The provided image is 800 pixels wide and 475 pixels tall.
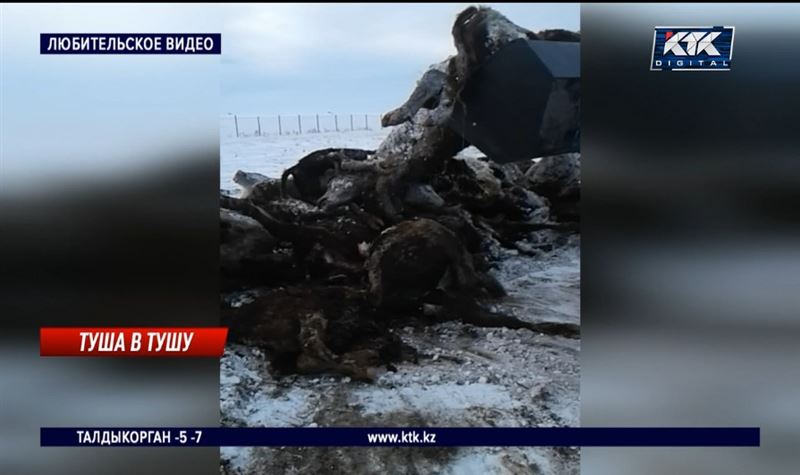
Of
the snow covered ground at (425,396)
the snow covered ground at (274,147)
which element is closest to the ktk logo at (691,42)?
the snow covered ground at (425,396)

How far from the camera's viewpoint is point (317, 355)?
2.08m

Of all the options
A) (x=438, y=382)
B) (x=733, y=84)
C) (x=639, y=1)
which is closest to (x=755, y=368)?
(x=733, y=84)

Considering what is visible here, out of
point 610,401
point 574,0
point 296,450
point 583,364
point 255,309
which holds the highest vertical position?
point 574,0

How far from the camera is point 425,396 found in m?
2.06

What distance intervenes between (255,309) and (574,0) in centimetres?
159

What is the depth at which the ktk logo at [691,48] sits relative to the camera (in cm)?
199

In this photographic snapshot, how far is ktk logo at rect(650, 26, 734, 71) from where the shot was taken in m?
1.99

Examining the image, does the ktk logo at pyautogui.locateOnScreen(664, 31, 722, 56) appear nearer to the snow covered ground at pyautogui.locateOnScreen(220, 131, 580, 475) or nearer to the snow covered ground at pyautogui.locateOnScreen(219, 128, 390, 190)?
the snow covered ground at pyautogui.locateOnScreen(220, 131, 580, 475)

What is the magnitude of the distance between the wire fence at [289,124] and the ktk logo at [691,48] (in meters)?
1.07

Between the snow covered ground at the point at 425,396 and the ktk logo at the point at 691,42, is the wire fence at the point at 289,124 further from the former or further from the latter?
the ktk logo at the point at 691,42

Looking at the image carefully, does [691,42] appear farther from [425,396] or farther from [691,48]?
[425,396]

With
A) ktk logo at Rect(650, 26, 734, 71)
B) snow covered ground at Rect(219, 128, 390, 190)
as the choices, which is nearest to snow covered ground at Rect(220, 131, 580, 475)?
snow covered ground at Rect(219, 128, 390, 190)

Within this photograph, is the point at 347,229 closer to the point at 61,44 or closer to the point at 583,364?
the point at 583,364

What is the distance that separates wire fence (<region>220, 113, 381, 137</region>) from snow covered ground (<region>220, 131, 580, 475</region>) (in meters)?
0.03
